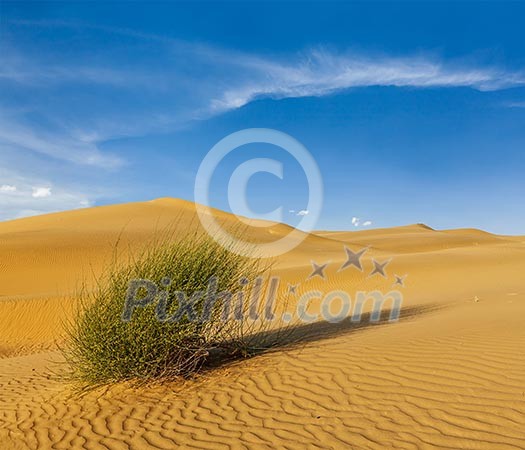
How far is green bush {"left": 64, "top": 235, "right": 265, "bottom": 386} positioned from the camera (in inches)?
257

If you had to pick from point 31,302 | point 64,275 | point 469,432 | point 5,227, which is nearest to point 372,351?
point 469,432

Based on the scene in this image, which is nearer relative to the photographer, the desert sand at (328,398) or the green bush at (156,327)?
the desert sand at (328,398)

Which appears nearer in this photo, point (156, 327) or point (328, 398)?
point (328, 398)

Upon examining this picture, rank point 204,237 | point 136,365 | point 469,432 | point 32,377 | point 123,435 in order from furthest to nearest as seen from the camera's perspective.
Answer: point 32,377
point 204,237
point 136,365
point 123,435
point 469,432

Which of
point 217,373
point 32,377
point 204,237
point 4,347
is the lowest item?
point 4,347

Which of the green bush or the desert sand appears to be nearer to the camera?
the desert sand

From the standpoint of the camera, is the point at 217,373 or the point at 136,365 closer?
the point at 136,365

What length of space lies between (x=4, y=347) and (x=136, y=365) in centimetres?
1160

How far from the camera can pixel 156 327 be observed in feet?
21.5

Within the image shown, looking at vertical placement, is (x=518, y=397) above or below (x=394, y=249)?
below

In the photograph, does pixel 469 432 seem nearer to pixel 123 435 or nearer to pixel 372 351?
pixel 372 351

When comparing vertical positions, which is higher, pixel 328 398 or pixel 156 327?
pixel 156 327

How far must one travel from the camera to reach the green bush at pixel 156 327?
652 cm

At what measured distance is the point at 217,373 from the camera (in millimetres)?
6938
